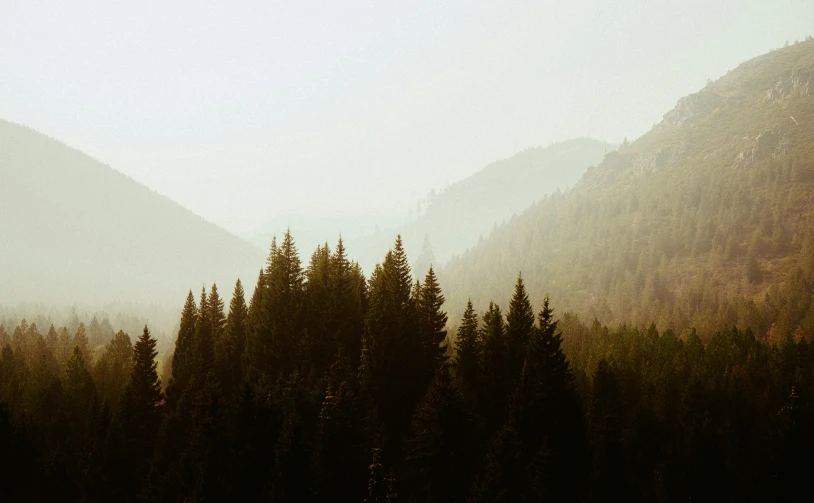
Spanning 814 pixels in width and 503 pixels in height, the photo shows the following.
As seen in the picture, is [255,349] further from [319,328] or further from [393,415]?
[393,415]

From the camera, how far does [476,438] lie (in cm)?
3959

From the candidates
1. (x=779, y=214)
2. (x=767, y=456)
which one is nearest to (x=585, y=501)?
(x=767, y=456)

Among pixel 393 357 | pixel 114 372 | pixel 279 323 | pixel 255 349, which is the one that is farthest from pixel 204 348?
pixel 114 372

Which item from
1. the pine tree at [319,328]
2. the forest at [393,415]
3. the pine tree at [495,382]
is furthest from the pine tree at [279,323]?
the pine tree at [495,382]

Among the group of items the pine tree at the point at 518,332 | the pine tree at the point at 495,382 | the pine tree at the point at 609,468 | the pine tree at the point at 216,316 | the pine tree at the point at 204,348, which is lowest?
the pine tree at the point at 609,468

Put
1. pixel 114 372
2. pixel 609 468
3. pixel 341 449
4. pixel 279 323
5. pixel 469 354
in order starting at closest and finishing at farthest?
1. pixel 609 468
2. pixel 341 449
3. pixel 469 354
4. pixel 279 323
5. pixel 114 372

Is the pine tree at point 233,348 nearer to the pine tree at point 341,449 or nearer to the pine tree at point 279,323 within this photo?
the pine tree at point 279,323

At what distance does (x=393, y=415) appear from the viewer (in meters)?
47.9

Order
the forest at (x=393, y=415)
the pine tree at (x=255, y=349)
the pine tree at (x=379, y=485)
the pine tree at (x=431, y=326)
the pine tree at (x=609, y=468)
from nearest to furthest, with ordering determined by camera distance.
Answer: the pine tree at (x=609, y=468) → the forest at (x=393, y=415) → the pine tree at (x=379, y=485) → the pine tree at (x=431, y=326) → the pine tree at (x=255, y=349)

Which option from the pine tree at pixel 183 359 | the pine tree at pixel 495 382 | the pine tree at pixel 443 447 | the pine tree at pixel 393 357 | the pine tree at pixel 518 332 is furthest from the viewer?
the pine tree at pixel 183 359

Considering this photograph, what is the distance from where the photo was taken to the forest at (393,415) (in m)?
35.3

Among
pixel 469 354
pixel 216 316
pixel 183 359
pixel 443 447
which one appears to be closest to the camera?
pixel 443 447

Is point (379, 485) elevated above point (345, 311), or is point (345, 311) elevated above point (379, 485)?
point (345, 311)

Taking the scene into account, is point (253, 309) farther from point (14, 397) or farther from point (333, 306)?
point (14, 397)
